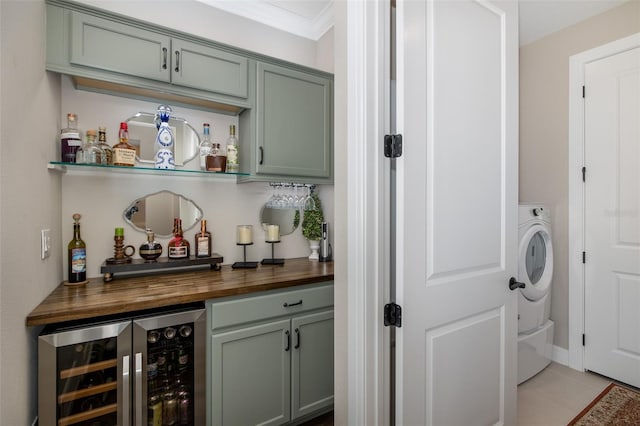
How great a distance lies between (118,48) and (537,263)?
10.8 ft

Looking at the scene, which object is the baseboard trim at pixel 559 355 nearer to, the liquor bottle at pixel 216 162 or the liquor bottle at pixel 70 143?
the liquor bottle at pixel 216 162

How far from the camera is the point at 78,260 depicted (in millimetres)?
1655

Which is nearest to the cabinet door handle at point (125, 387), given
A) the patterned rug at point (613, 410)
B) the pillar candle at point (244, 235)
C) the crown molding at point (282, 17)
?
the pillar candle at point (244, 235)

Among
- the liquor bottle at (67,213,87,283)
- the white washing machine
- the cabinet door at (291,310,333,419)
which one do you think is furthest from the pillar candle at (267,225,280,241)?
the white washing machine

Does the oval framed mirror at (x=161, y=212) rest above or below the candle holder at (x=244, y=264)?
above

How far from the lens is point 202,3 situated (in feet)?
7.27

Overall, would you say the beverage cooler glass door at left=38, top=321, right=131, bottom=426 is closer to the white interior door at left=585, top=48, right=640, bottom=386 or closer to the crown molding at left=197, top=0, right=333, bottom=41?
the crown molding at left=197, top=0, right=333, bottom=41

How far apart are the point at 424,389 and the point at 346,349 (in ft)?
1.16

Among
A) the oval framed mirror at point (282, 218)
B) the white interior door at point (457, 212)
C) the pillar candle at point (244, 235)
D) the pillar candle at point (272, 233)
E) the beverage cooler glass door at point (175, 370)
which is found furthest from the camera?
the oval framed mirror at point (282, 218)

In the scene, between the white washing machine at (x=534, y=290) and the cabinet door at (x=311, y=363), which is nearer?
the cabinet door at (x=311, y=363)

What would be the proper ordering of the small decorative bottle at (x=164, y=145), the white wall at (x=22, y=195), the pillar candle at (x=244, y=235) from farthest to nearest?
the pillar candle at (x=244, y=235) < the small decorative bottle at (x=164, y=145) < the white wall at (x=22, y=195)

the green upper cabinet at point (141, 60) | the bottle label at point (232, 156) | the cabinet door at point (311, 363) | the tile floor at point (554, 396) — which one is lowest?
the tile floor at point (554, 396)

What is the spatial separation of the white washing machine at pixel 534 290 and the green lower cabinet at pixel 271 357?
1503 mm

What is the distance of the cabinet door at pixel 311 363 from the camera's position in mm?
1830
